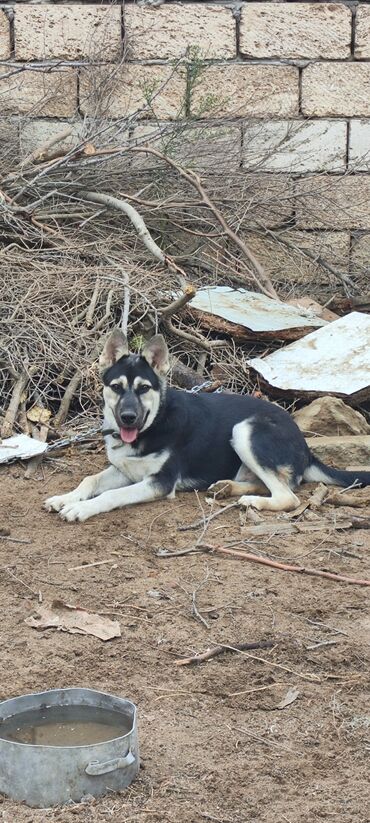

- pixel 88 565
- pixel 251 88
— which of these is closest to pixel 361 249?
pixel 251 88

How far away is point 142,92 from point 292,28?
1554 mm

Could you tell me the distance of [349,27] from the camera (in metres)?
10.6

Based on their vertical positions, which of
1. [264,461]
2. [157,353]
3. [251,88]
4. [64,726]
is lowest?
[264,461]

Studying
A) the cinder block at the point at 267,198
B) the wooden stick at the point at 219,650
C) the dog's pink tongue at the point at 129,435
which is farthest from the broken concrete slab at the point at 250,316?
the wooden stick at the point at 219,650

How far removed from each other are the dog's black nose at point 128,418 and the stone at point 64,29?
5123 mm

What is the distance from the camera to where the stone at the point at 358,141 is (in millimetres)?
10773

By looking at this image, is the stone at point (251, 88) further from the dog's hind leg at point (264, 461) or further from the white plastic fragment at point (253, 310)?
the dog's hind leg at point (264, 461)

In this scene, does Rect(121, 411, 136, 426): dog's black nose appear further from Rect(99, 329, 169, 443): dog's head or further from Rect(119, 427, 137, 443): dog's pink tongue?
Rect(119, 427, 137, 443): dog's pink tongue

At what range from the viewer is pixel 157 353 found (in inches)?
267

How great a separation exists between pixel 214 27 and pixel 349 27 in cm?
129

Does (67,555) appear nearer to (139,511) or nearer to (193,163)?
(139,511)

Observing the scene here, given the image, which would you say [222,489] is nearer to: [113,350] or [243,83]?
[113,350]

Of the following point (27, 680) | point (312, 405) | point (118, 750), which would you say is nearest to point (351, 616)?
point (27, 680)

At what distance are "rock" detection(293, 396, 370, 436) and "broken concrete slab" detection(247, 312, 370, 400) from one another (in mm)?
226
